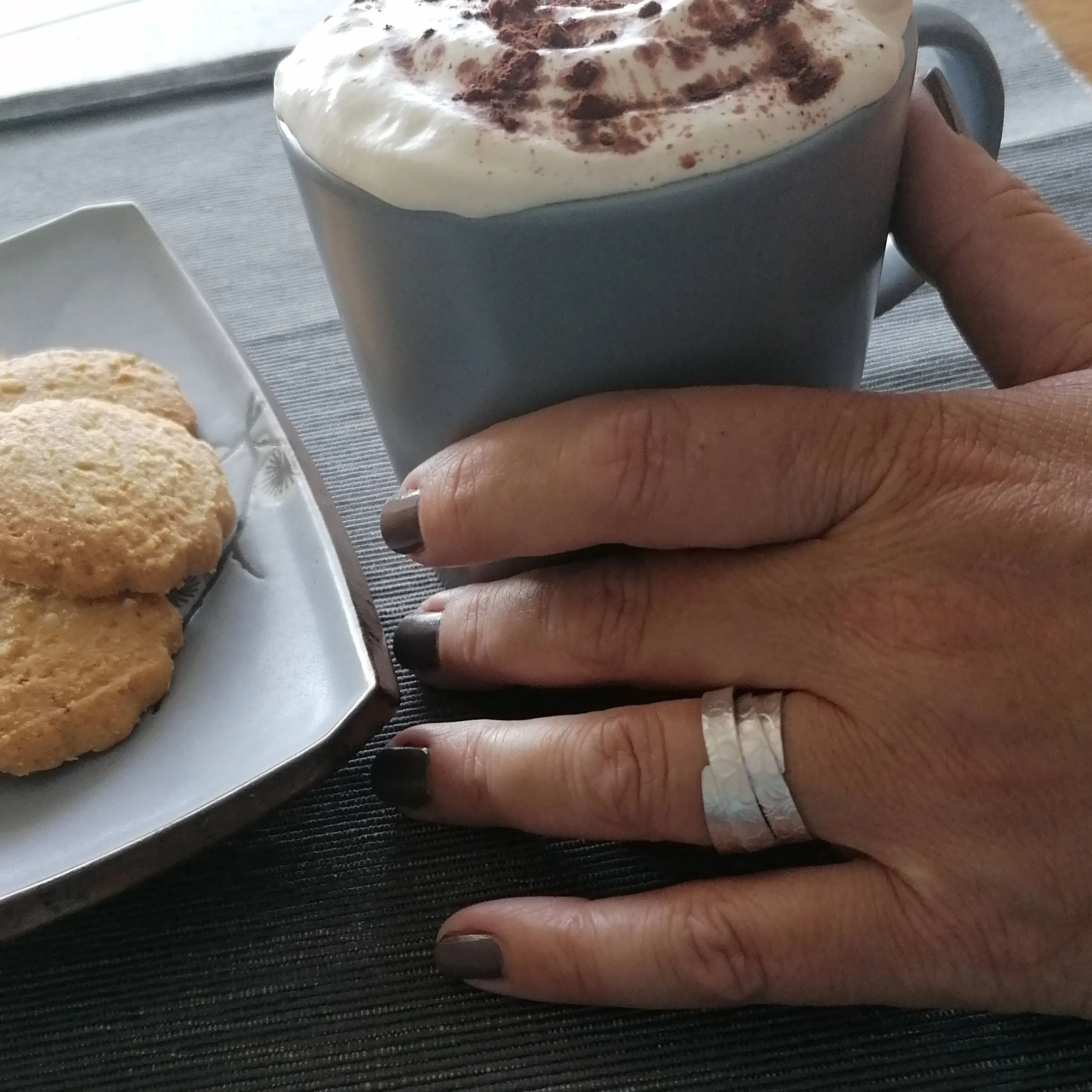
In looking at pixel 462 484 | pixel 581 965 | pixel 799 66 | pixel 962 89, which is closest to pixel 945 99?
pixel 962 89

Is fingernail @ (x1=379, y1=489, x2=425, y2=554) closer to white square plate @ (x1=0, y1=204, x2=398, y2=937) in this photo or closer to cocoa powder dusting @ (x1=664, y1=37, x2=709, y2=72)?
white square plate @ (x1=0, y1=204, x2=398, y2=937)

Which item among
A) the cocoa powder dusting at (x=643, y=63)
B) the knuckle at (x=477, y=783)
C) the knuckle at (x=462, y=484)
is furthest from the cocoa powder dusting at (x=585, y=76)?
the knuckle at (x=477, y=783)

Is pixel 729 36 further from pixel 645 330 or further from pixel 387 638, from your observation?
pixel 387 638

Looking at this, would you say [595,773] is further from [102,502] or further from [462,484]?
[102,502]

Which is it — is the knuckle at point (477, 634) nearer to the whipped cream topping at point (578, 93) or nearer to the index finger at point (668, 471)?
the index finger at point (668, 471)

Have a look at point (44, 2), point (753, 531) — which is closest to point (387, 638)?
point (753, 531)

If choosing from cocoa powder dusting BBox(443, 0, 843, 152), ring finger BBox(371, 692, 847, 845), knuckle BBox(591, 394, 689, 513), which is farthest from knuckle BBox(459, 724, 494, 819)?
cocoa powder dusting BBox(443, 0, 843, 152)
